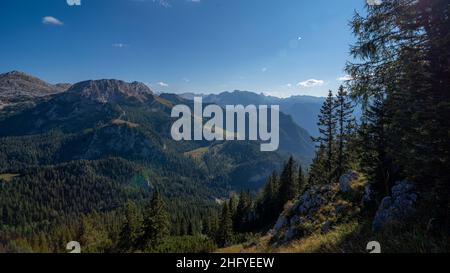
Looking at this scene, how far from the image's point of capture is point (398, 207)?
1198 cm

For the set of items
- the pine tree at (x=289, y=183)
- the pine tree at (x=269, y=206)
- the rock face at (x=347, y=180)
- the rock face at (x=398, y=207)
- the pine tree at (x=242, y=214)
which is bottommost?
the pine tree at (x=242, y=214)

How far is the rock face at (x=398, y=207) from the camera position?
11219mm

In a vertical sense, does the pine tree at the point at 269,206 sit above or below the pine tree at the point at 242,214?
above

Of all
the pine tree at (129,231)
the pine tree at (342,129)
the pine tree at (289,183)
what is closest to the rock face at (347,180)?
the pine tree at (342,129)

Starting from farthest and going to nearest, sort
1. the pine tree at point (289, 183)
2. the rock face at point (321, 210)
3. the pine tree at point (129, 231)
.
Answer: the pine tree at point (289, 183), the pine tree at point (129, 231), the rock face at point (321, 210)

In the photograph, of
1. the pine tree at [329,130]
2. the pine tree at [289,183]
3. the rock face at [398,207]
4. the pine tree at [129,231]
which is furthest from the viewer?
the pine tree at [289,183]

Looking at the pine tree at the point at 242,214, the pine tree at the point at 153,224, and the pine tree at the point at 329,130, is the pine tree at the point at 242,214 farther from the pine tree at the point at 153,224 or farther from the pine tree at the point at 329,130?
the pine tree at the point at 329,130

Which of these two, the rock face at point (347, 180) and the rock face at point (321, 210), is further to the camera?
the rock face at point (347, 180)

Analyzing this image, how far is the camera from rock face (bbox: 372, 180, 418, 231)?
11.2 meters

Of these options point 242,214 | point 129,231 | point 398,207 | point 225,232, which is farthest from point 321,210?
point 242,214
